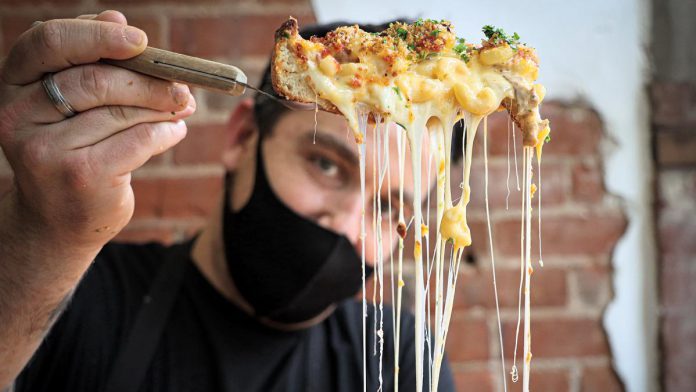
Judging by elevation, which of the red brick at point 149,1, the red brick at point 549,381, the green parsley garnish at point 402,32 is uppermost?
the red brick at point 149,1

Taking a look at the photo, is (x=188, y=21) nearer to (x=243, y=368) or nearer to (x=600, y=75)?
(x=243, y=368)

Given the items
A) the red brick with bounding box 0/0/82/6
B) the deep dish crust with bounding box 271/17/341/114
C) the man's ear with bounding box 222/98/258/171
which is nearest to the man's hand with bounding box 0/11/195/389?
the deep dish crust with bounding box 271/17/341/114

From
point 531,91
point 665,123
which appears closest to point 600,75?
point 665,123

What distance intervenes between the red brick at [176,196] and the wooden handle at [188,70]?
2.37 feet

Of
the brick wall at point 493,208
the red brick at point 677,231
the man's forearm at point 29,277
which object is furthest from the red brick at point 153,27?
the red brick at point 677,231

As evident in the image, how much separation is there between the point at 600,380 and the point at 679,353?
0.60ft

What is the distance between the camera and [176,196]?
144 cm

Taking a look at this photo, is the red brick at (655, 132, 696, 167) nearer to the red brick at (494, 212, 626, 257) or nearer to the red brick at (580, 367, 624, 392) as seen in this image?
the red brick at (494, 212, 626, 257)

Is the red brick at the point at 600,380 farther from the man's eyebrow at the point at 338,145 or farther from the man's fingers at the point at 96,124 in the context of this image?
the man's fingers at the point at 96,124

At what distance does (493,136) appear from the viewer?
4.77ft

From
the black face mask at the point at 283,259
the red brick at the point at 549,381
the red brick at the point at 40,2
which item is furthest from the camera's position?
the red brick at the point at 549,381

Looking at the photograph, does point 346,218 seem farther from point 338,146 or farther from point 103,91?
point 103,91

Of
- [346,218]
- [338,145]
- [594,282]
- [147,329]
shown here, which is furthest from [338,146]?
[594,282]

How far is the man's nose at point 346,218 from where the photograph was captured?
3.88 ft
